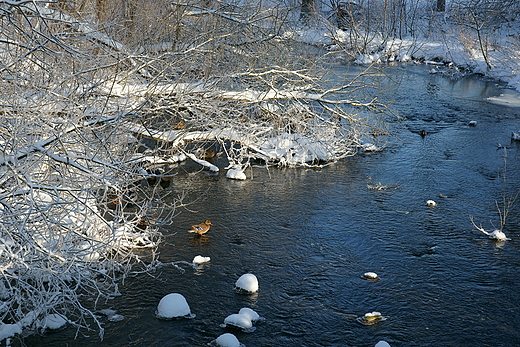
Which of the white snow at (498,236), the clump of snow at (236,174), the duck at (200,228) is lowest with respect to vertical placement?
the duck at (200,228)

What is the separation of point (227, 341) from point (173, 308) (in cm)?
86

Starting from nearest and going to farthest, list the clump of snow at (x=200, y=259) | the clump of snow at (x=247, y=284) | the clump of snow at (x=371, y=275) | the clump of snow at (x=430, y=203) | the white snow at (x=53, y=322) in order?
the white snow at (x=53, y=322), the clump of snow at (x=247, y=284), the clump of snow at (x=371, y=275), the clump of snow at (x=200, y=259), the clump of snow at (x=430, y=203)

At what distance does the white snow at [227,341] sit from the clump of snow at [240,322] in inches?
10.5

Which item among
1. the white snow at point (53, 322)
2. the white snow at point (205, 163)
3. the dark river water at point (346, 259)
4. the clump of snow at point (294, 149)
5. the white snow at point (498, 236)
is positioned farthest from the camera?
the clump of snow at point (294, 149)

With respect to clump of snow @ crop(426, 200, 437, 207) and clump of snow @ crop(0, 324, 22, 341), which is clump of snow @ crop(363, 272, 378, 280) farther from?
clump of snow @ crop(0, 324, 22, 341)

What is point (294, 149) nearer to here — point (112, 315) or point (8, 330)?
point (112, 315)

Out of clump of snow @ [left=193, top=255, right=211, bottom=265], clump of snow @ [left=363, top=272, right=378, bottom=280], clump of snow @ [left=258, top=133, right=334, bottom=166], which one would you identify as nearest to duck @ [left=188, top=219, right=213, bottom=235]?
clump of snow @ [left=193, top=255, right=211, bottom=265]

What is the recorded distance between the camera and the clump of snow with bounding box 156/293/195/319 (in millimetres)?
5664

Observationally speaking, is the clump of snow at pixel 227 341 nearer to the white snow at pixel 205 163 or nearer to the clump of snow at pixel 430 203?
the clump of snow at pixel 430 203

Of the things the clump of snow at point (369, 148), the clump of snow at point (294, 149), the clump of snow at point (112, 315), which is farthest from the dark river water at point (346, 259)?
the clump of snow at point (294, 149)

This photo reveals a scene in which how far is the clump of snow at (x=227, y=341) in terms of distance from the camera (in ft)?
16.7

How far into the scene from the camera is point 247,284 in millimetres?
6211

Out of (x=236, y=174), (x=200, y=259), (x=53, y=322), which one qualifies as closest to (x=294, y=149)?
(x=236, y=174)

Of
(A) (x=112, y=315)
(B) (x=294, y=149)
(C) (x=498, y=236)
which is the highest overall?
(B) (x=294, y=149)
